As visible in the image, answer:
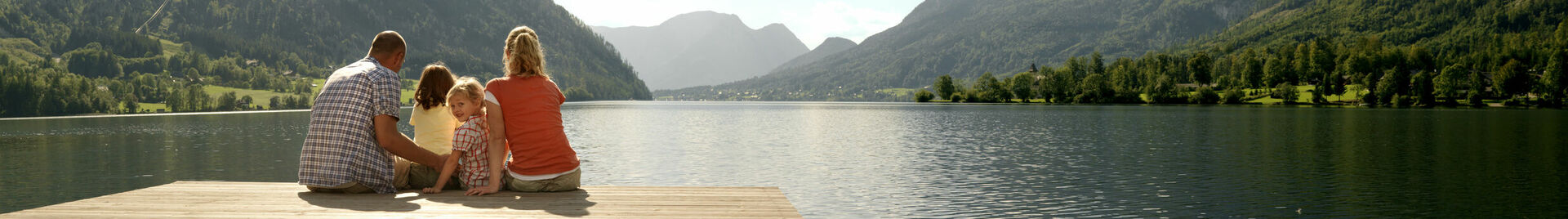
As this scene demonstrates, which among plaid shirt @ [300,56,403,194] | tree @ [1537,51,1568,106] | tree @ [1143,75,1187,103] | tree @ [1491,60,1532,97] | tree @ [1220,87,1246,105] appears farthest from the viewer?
tree @ [1143,75,1187,103]

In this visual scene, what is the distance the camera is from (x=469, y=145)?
32.9ft

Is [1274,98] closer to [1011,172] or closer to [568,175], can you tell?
[1011,172]

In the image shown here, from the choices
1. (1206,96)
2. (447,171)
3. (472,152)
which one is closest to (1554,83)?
(1206,96)

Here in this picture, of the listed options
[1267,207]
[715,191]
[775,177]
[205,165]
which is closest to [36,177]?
[205,165]

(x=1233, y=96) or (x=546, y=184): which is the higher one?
(x=1233, y=96)

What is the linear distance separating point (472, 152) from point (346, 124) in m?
1.28

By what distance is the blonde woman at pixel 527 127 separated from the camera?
988cm

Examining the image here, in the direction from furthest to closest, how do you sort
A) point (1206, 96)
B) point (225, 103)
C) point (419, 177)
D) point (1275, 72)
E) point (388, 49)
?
point (1275, 72) → point (1206, 96) → point (225, 103) → point (419, 177) → point (388, 49)

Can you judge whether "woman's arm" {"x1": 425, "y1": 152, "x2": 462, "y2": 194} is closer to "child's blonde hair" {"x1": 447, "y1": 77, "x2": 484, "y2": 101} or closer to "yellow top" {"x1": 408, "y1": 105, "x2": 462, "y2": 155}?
"child's blonde hair" {"x1": 447, "y1": 77, "x2": 484, "y2": 101}

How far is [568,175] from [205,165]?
33833 millimetres

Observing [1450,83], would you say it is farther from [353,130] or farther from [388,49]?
[353,130]

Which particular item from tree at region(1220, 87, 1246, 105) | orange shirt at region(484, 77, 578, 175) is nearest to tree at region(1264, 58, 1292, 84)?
tree at region(1220, 87, 1246, 105)

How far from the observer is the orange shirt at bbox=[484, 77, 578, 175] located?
9930 mm

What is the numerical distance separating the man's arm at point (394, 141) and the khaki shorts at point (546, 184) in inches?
36.8
